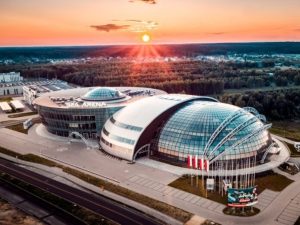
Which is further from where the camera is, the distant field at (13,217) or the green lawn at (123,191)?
the green lawn at (123,191)

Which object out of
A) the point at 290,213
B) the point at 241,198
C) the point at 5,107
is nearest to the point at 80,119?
the point at 241,198

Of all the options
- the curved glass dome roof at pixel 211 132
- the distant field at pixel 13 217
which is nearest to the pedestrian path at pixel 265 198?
the curved glass dome roof at pixel 211 132

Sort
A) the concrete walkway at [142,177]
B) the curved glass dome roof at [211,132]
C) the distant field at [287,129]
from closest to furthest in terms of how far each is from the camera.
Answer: the concrete walkway at [142,177], the curved glass dome roof at [211,132], the distant field at [287,129]

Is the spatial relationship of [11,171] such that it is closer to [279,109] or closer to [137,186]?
[137,186]

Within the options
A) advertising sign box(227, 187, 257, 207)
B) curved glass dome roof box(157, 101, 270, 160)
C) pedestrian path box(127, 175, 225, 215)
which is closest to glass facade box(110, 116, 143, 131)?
curved glass dome roof box(157, 101, 270, 160)

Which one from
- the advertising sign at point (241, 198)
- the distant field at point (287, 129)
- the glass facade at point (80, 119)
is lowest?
the distant field at point (287, 129)

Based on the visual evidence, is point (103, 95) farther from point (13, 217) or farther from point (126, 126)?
point (13, 217)

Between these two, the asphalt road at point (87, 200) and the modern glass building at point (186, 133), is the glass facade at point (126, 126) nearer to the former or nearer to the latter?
the modern glass building at point (186, 133)

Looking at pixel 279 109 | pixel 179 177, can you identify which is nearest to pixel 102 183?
pixel 179 177
